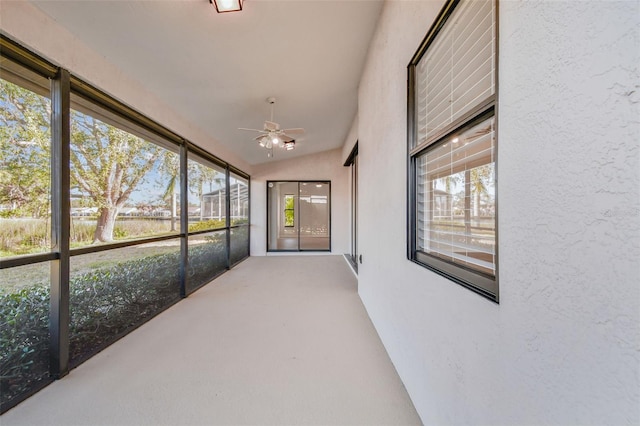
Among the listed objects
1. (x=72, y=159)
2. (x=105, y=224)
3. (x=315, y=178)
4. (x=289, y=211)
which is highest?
(x=315, y=178)

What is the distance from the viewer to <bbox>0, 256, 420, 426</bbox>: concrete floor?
1690 mm

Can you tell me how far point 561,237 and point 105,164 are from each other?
138 inches

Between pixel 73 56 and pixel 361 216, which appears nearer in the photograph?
pixel 73 56

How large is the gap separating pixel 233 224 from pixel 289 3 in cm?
503

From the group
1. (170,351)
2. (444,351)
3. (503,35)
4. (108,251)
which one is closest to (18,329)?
(108,251)

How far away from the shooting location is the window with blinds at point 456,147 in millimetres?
1136

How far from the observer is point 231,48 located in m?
2.67

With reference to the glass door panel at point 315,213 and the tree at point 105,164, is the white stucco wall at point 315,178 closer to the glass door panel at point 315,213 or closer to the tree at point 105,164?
the glass door panel at point 315,213

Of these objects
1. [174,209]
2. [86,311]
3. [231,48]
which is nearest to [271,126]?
[231,48]

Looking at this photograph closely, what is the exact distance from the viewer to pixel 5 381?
1.77 meters

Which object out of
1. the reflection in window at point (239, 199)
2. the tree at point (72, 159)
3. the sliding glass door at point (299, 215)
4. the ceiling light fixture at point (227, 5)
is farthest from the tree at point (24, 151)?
the sliding glass door at point (299, 215)

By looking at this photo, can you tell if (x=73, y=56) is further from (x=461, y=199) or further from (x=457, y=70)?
(x=461, y=199)

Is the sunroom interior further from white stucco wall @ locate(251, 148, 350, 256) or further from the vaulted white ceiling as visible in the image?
white stucco wall @ locate(251, 148, 350, 256)

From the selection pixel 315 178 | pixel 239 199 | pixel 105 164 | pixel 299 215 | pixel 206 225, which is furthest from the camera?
pixel 299 215
